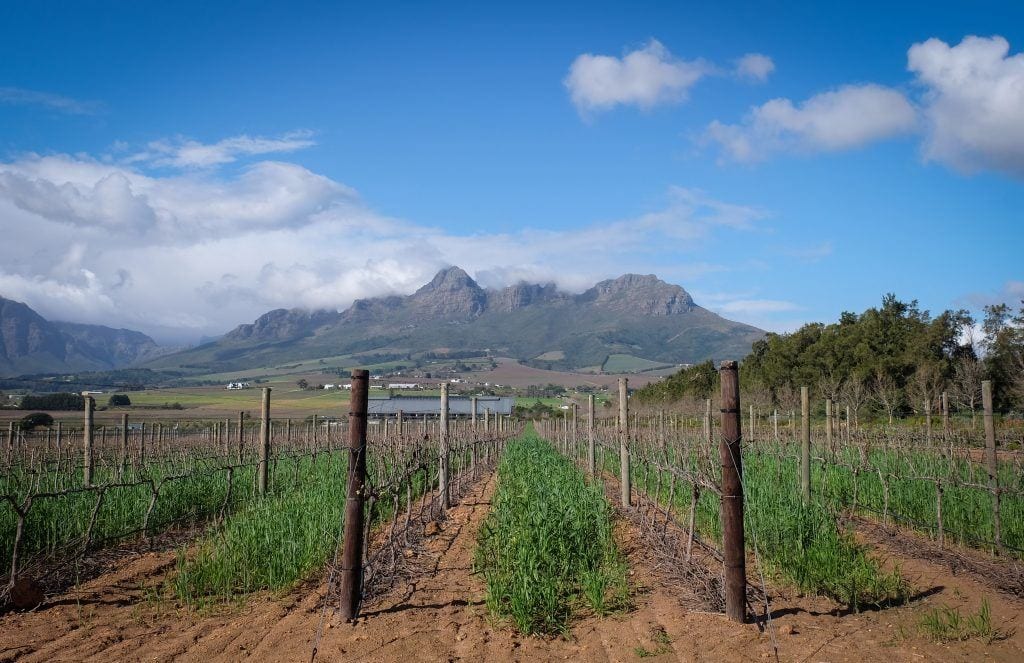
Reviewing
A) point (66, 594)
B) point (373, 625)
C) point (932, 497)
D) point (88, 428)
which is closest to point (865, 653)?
point (373, 625)

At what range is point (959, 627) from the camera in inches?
191

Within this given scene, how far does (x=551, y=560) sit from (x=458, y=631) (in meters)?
1.48

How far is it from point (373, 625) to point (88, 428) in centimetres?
784

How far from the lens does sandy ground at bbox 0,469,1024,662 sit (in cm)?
463

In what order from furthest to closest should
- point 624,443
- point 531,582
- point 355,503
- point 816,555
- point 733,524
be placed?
point 624,443
point 816,555
point 531,582
point 355,503
point 733,524

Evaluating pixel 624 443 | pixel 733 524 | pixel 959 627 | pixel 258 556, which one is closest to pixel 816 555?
pixel 959 627

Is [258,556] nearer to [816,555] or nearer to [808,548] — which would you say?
[816,555]

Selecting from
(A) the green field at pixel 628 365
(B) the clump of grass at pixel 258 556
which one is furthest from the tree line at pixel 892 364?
(A) the green field at pixel 628 365

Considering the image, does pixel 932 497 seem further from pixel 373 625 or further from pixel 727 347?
pixel 727 347

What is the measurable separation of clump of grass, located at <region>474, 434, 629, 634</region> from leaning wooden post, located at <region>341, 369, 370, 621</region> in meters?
1.15

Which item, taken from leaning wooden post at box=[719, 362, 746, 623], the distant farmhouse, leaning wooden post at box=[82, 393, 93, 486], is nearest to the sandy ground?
leaning wooden post at box=[719, 362, 746, 623]

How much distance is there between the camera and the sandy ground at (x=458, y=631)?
4633 mm

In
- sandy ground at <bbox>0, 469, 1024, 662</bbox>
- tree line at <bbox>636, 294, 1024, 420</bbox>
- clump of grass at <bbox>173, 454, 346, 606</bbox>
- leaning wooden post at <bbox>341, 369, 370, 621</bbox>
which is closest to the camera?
sandy ground at <bbox>0, 469, 1024, 662</bbox>

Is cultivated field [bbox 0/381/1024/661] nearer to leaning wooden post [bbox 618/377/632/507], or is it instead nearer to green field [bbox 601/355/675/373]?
leaning wooden post [bbox 618/377/632/507]
